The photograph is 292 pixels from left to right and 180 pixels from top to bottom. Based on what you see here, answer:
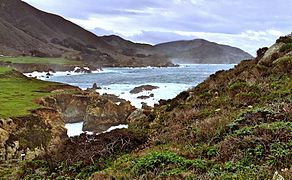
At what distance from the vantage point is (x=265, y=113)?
34.5 feet

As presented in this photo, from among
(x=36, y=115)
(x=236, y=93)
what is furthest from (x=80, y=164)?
(x=36, y=115)

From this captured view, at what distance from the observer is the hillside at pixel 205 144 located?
7.80 m

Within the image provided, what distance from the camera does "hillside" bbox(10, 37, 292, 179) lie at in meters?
7.80

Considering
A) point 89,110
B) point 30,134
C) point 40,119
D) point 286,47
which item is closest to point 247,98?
point 286,47

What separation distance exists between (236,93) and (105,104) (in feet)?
67.1

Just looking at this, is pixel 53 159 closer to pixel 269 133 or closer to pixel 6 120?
pixel 269 133

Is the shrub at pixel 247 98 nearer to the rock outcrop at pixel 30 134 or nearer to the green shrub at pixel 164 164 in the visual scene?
the green shrub at pixel 164 164

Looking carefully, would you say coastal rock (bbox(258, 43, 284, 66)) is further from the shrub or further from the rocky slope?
the rocky slope

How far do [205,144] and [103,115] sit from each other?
23.8 metres

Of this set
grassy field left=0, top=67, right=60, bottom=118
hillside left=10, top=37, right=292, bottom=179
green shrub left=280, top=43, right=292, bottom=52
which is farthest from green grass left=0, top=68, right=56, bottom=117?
green shrub left=280, top=43, right=292, bottom=52

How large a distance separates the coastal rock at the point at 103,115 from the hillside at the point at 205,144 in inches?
635

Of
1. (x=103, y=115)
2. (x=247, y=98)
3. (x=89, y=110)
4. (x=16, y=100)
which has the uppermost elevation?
(x=247, y=98)

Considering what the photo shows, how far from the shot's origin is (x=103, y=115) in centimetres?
3297

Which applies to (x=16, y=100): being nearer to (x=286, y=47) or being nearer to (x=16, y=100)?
(x=16, y=100)
